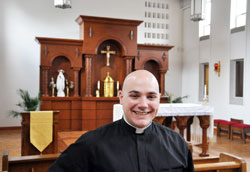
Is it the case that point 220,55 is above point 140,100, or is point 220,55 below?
above

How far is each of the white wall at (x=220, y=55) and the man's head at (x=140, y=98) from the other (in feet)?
28.0

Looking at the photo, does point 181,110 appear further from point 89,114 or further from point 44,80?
point 44,80

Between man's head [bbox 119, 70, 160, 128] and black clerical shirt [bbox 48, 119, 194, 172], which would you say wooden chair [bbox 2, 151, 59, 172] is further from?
man's head [bbox 119, 70, 160, 128]

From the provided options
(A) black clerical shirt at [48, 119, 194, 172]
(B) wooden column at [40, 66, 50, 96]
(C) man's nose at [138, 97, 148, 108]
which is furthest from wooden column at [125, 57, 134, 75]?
(C) man's nose at [138, 97, 148, 108]

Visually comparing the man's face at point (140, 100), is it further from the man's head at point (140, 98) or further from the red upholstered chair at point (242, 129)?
the red upholstered chair at point (242, 129)

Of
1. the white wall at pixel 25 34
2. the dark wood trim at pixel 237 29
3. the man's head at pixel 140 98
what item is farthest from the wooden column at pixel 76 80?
the man's head at pixel 140 98

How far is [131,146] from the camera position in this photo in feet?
6.18

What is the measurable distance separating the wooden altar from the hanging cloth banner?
4.65 meters

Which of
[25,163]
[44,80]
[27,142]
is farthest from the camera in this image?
[44,80]

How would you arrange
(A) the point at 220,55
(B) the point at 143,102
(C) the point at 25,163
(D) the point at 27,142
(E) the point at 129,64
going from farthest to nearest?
(A) the point at 220,55 → (E) the point at 129,64 → (D) the point at 27,142 → (C) the point at 25,163 → (B) the point at 143,102

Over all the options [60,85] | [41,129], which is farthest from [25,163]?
[60,85]

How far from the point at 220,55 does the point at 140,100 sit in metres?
9.85

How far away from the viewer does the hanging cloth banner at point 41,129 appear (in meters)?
4.70

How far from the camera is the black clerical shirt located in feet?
5.88
